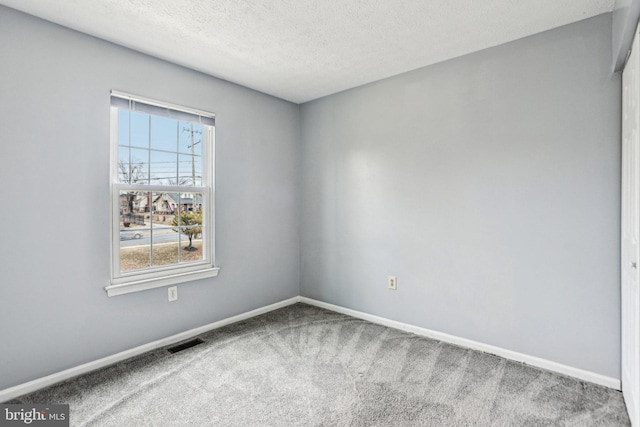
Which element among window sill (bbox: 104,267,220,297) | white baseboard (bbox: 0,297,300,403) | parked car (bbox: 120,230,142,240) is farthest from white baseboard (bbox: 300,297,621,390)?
parked car (bbox: 120,230,142,240)

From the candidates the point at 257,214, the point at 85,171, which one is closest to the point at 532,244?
the point at 257,214

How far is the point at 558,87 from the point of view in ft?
7.32

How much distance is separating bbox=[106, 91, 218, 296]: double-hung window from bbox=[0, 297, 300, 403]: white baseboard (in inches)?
18.6

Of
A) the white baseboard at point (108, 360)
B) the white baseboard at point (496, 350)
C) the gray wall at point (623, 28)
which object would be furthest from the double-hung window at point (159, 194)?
the gray wall at point (623, 28)

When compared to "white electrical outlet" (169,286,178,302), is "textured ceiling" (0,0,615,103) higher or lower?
higher

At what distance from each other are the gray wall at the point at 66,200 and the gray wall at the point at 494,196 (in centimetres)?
149

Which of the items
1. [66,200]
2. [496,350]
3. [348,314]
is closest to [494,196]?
[496,350]

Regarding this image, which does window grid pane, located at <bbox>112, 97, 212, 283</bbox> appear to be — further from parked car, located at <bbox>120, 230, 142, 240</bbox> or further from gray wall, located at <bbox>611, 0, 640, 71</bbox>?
gray wall, located at <bbox>611, 0, 640, 71</bbox>

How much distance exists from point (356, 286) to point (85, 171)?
2544 millimetres

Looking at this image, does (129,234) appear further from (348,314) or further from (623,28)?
(623,28)

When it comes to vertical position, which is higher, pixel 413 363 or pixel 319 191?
pixel 319 191

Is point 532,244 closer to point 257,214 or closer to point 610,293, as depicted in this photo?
point 610,293

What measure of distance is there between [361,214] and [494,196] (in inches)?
49.2

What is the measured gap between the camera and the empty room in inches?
77.7
